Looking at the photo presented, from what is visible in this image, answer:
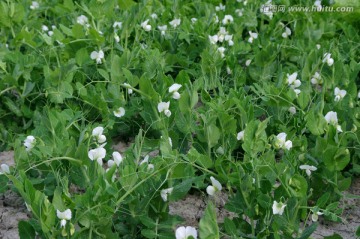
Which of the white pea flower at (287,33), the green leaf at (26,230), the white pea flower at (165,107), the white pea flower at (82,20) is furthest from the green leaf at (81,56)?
the green leaf at (26,230)

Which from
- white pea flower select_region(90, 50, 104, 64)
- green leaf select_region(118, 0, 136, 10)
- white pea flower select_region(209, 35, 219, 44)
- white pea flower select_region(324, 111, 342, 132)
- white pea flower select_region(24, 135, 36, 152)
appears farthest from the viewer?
green leaf select_region(118, 0, 136, 10)

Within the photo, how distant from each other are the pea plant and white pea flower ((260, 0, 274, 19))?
0.01m

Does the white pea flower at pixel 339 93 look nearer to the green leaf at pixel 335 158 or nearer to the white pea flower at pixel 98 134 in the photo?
the green leaf at pixel 335 158

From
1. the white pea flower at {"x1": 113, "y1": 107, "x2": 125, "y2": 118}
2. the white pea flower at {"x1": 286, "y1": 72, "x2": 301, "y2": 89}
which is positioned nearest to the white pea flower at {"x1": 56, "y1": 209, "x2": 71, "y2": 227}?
the white pea flower at {"x1": 113, "y1": 107, "x2": 125, "y2": 118}

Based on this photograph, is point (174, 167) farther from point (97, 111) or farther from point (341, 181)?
point (97, 111)

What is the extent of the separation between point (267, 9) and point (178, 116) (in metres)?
1.67

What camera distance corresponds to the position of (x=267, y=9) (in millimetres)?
3977

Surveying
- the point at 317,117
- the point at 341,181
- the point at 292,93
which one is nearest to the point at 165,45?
the point at 292,93

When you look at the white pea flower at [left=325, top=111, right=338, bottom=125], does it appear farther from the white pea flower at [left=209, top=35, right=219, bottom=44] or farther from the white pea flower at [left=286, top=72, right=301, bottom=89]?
the white pea flower at [left=209, top=35, right=219, bottom=44]

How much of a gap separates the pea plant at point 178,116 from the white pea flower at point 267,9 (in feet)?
0.04

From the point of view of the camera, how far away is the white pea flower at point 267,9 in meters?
3.92

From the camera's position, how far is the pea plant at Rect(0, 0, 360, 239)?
6.89 feet

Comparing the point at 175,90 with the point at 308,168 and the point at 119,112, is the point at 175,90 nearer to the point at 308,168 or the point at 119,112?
the point at 119,112

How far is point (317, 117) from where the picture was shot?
247 cm
